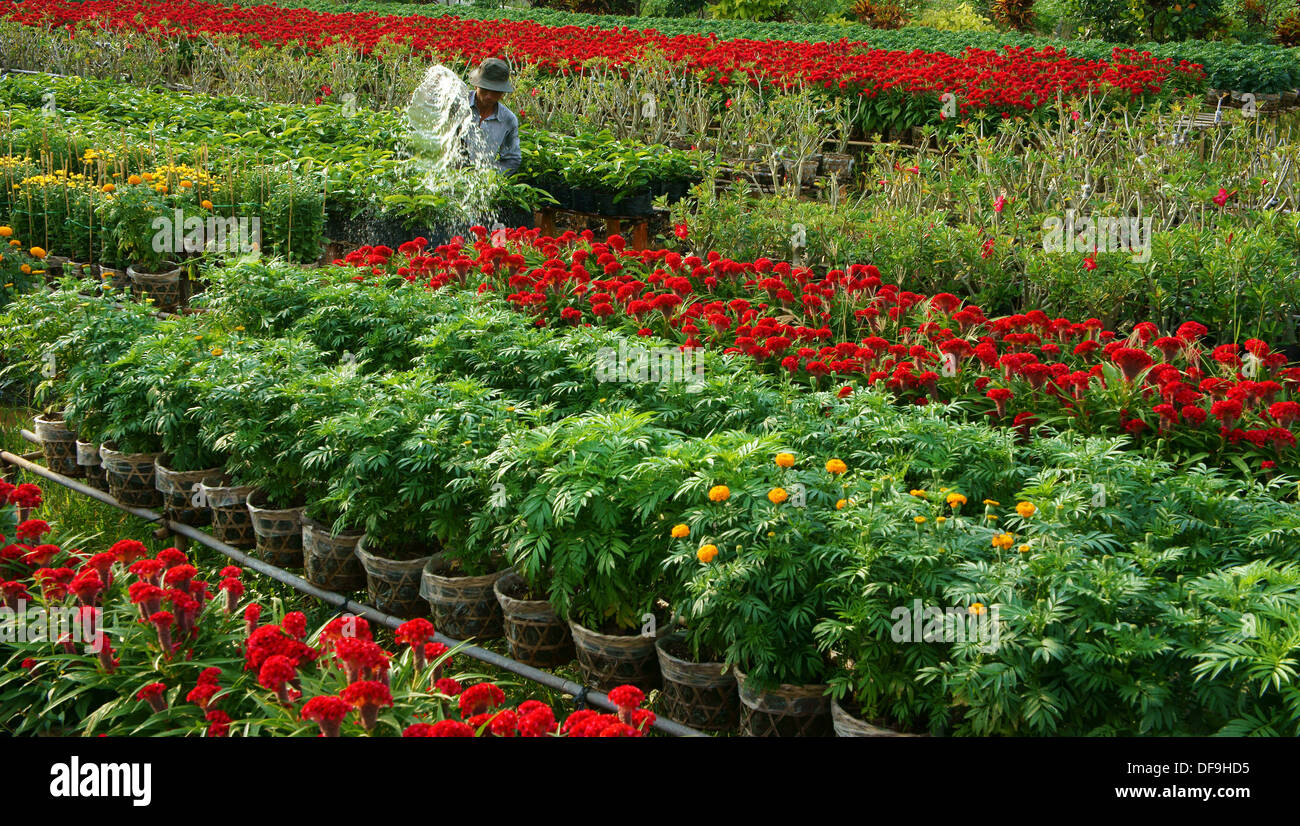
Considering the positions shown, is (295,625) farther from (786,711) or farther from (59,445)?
(59,445)

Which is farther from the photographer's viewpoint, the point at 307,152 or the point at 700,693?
the point at 307,152

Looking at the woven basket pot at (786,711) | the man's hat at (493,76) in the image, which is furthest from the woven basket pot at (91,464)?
the man's hat at (493,76)

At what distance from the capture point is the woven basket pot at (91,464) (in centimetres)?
467

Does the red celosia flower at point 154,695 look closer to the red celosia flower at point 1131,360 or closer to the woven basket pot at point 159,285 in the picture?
the red celosia flower at point 1131,360

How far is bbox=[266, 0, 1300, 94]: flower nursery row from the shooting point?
15734 mm

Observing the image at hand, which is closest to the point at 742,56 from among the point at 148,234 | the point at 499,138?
the point at 499,138

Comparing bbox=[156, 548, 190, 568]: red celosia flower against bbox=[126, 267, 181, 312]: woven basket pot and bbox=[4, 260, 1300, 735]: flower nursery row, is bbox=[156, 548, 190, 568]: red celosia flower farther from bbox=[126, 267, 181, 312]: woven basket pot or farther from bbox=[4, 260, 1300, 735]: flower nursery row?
bbox=[126, 267, 181, 312]: woven basket pot

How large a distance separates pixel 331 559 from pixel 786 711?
70.3 inches

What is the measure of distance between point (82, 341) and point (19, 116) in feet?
20.0

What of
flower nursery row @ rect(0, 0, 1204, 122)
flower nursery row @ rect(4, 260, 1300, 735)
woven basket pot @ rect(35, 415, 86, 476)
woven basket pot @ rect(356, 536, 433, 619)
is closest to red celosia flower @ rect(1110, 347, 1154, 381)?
flower nursery row @ rect(4, 260, 1300, 735)

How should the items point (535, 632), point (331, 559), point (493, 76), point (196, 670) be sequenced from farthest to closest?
point (493, 76), point (331, 559), point (535, 632), point (196, 670)

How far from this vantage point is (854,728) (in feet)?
8.60

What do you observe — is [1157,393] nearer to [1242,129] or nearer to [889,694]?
[889,694]

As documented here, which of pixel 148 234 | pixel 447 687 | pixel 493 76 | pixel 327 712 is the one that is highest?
pixel 493 76
